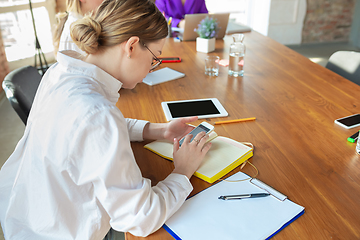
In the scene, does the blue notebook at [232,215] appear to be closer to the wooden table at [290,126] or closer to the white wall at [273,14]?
the wooden table at [290,126]

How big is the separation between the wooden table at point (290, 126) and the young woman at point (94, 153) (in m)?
0.08

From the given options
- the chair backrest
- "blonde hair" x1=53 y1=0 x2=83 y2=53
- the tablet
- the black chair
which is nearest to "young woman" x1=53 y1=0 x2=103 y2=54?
"blonde hair" x1=53 y1=0 x2=83 y2=53

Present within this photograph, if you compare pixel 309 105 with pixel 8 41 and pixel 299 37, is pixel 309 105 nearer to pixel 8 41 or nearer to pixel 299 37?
pixel 8 41

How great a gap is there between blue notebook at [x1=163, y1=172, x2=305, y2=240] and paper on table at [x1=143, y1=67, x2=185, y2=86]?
3.12 feet

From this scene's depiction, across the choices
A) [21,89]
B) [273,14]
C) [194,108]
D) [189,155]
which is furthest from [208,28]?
[273,14]

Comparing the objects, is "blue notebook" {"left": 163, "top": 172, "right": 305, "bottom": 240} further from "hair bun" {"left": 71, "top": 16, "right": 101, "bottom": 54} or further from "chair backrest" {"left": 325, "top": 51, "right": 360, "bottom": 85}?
"chair backrest" {"left": 325, "top": 51, "right": 360, "bottom": 85}

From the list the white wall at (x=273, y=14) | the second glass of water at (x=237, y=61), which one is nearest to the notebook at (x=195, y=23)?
the second glass of water at (x=237, y=61)

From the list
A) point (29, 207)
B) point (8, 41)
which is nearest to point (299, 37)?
point (8, 41)

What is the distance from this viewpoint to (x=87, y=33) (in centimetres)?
90

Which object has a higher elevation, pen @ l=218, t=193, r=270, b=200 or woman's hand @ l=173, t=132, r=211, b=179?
woman's hand @ l=173, t=132, r=211, b=179

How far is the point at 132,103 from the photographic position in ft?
5.01

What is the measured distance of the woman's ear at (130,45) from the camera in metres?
0.91

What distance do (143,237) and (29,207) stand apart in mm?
371

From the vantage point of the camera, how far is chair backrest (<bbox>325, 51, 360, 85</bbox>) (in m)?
1.94
